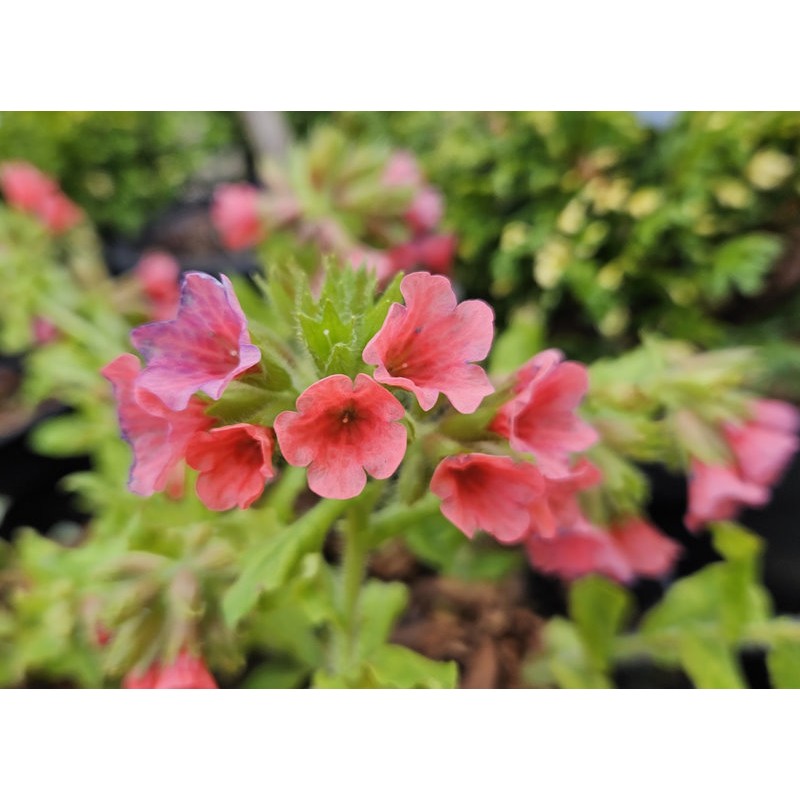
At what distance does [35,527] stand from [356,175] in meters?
0.81

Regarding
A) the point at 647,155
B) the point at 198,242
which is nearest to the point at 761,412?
the point at 647,155

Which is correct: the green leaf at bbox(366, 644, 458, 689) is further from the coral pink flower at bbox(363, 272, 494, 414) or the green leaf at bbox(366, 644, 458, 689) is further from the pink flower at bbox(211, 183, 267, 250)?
the pink flower at bbox(211, 183, 267, 250)

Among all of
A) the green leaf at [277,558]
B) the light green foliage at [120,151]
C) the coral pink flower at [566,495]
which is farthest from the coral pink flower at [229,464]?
the light green foliage at [120,151]

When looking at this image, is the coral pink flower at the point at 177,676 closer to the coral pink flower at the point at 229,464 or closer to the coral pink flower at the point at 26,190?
→ the coral pink flower at the point at 229,464

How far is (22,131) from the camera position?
1.75 meters

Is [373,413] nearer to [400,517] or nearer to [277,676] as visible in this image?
[400,517]

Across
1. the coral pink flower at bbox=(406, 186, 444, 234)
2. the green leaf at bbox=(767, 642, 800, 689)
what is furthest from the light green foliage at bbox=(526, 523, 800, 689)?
the coral pink flower at bbox=(406, 186, 444, 234)

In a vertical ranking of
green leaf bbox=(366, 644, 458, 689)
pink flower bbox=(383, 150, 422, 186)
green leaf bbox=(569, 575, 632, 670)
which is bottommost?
green leaf bbox=(569, 575, 632, 670)

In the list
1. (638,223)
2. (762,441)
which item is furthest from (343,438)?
(638,223)

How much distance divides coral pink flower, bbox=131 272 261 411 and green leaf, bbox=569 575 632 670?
527 millimetres

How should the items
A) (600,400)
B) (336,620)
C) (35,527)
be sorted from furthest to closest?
(35,527), (600,400), (336,620)

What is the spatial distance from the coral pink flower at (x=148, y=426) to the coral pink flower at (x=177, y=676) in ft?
0.66

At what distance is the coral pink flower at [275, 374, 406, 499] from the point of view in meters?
0.43

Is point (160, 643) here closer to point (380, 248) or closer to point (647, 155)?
point (380, 248)
